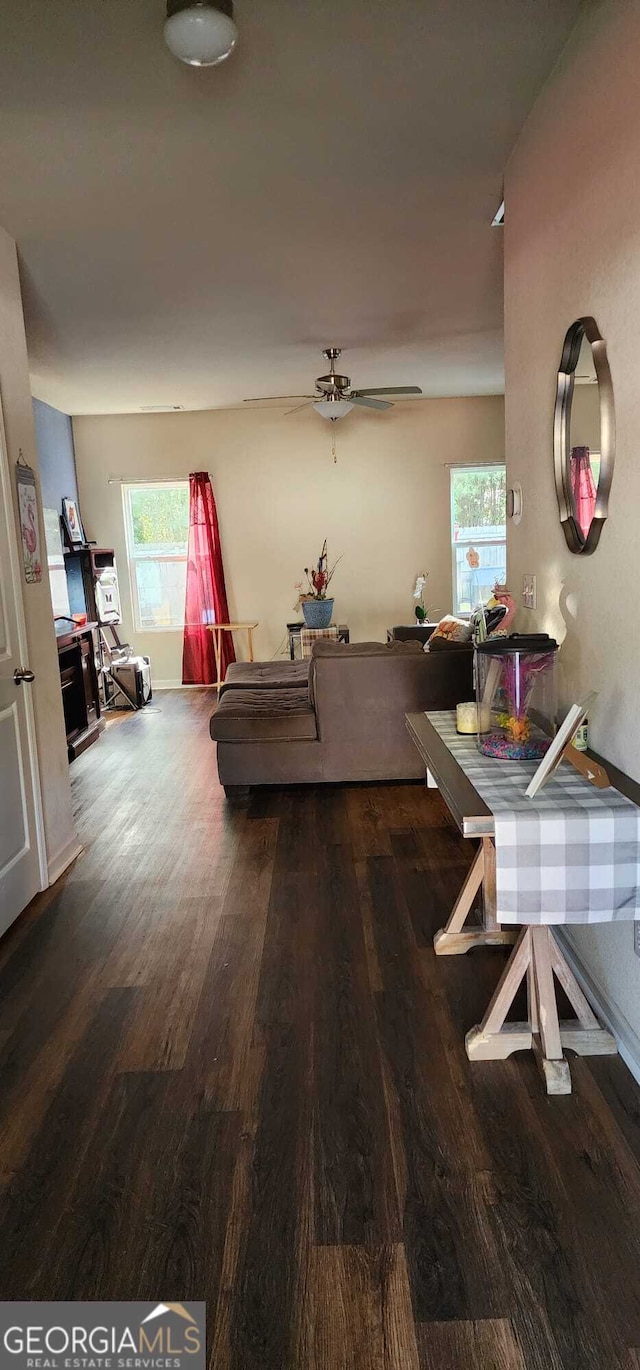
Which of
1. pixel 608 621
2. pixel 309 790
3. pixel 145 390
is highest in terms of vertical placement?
pixel 145 390

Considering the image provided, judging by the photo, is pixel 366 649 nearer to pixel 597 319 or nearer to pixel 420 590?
pixel 597 319

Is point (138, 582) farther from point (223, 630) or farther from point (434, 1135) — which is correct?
point (434, 1135)

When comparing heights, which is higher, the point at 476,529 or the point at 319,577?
the point at 476,529

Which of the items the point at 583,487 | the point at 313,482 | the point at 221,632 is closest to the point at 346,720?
the point at 583,487

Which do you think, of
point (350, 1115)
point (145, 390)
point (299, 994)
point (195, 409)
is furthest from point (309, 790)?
point (195, 409)

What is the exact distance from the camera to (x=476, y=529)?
26.4ft

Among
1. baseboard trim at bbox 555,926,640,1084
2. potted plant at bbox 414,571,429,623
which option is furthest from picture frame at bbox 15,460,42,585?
potted plant at bbox 414,571,429,623

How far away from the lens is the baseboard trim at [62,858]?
3531 millimetres

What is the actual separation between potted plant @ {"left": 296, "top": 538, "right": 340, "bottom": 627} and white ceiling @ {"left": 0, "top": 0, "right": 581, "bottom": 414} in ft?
7.35

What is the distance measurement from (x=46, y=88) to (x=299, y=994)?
9.03 ft

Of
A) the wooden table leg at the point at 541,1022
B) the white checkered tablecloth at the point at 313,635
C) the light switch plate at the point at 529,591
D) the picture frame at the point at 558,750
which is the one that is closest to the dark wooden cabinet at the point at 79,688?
the white checkered tablecloth at the point at 313,635

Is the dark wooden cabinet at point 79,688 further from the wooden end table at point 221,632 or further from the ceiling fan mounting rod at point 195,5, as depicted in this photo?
the ceiling fan mounting rod at point 195,5

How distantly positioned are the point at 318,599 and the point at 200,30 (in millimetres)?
5240

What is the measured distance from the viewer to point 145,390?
6660 millimetres
